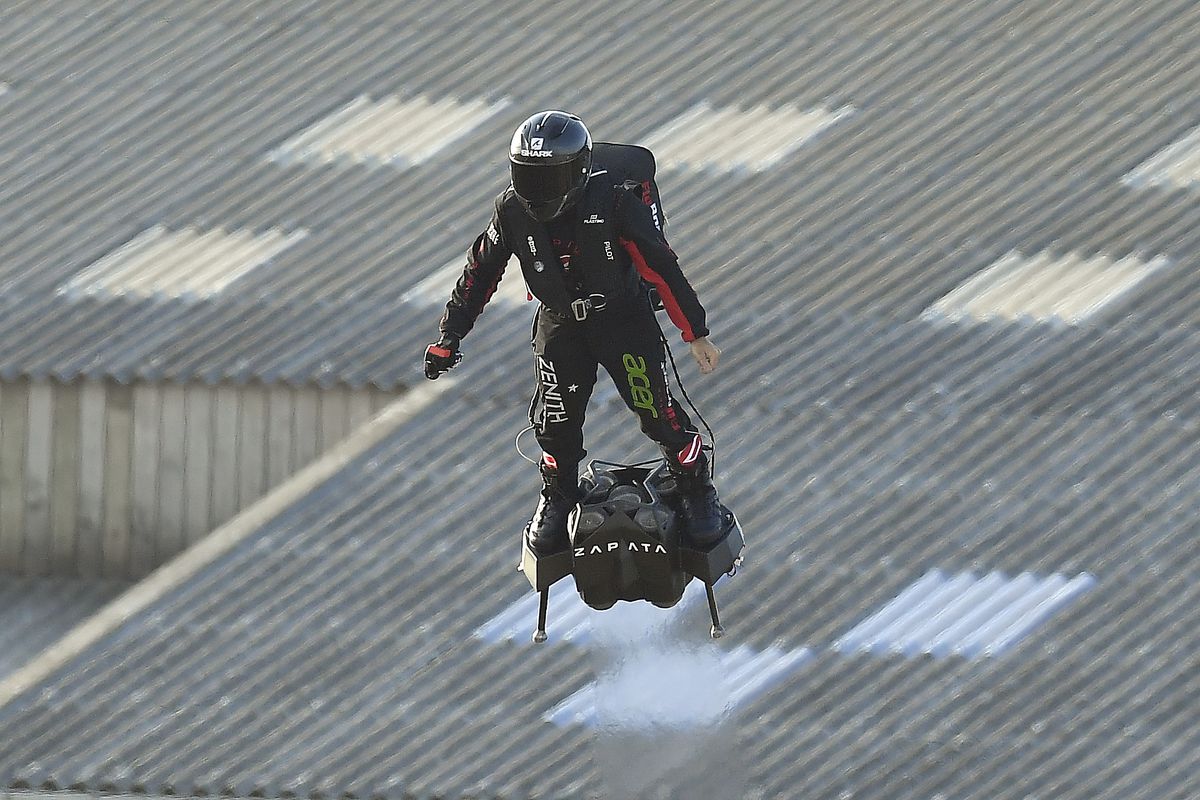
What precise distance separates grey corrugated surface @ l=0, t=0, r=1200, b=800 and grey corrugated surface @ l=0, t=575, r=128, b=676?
1443mm

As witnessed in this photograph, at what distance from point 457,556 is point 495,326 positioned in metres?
2.35

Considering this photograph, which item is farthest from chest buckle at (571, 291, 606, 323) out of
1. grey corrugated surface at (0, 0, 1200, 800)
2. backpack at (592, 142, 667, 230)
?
grey corrugated surface at (0, 0, 1200, 800)

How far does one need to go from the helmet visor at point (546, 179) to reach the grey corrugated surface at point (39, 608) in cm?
948

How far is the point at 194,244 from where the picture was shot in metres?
19.0

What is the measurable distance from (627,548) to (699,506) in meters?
0.57

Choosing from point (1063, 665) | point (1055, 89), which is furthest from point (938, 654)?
point (1055, 89)

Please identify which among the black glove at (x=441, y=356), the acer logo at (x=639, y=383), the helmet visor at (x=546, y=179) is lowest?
the acer logo at (x=639, y=383)

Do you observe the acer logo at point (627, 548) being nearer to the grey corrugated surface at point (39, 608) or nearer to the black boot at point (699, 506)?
the black boot at point (699, 506)

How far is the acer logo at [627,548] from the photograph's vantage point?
1141cm

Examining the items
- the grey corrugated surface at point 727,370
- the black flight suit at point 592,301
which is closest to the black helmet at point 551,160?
Result: the black flight suit at point 592,301

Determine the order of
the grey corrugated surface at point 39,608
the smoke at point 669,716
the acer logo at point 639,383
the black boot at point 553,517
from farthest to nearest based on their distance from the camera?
the grey corrugated surface at point 39,608
the smoke at point 669,716
the black boot at point 553,517
the acer logo at point 639,383

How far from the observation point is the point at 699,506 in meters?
11.7

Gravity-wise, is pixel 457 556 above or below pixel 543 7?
below

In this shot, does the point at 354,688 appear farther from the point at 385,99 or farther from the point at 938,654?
the point at 385,99
